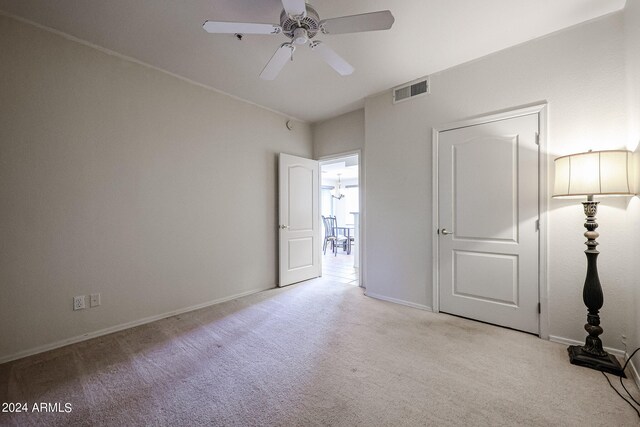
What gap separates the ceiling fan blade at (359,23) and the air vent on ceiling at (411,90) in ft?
5.15

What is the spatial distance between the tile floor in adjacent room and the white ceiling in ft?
9.53

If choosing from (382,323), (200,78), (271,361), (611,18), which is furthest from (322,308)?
(611,18)

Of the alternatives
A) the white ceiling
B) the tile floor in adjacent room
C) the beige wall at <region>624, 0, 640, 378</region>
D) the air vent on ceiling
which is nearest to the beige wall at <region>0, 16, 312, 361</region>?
the white ceiling

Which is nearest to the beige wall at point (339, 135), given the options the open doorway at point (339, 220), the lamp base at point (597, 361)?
the open doorway at point (339, 220)

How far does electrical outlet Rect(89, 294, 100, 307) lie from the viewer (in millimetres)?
2381

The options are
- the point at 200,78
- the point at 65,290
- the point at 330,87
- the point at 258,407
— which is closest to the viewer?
the point at 258,407

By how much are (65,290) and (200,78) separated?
246cm

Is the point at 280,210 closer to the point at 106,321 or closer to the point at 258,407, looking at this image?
the point at 106,321

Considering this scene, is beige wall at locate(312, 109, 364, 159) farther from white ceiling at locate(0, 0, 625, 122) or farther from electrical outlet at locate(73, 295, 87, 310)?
electrical outlet at locate(73, 295, 87, 310)

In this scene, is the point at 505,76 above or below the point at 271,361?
above

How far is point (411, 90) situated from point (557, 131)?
146 centimetres

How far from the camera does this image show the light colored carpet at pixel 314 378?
4.82 ft

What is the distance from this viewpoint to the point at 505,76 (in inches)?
98.3

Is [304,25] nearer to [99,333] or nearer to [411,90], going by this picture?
[411,90]
